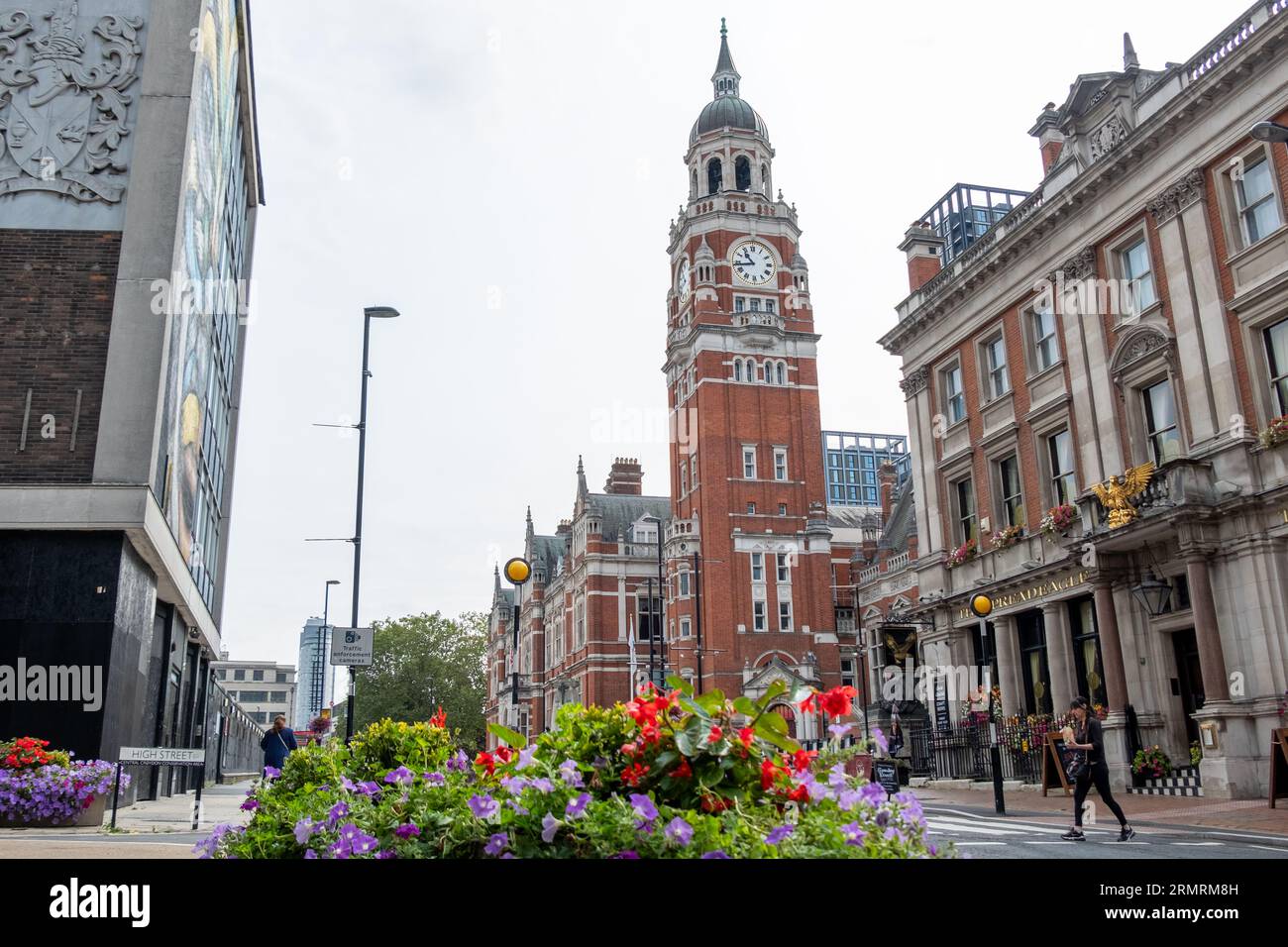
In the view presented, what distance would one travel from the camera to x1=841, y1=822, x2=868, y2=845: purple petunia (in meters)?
2.89

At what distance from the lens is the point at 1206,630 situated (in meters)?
20.9

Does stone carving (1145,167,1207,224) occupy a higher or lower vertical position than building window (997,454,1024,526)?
higher

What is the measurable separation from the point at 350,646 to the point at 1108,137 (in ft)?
73.4

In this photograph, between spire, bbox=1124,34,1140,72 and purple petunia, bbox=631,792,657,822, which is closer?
purple petunia, bbox=631,792,657,822

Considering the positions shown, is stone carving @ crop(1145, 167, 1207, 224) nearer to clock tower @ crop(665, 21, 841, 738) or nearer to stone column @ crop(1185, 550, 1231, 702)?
stone column @ crop(1185, 550, 1231, 702)

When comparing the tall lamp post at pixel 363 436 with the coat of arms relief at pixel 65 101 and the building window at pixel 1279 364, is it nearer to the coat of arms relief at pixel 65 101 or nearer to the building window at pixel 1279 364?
the coat of arms relief at pixel 65 101

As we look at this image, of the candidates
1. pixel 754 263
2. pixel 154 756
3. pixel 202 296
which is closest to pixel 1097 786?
pixel 154 756

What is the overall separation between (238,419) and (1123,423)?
119ft

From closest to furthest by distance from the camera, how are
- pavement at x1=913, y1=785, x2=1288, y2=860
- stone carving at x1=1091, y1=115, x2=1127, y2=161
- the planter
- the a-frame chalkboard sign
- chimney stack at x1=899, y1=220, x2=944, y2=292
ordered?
pavement at x1=913, y1=785, x2=1288, y2=860 < the planter < the a-frame chalkboard sign < stone carving at x1=1091, y1=115, x2=1127, y2=161 < chimney stack at x1=899, y1=220, x2=944, y2=292

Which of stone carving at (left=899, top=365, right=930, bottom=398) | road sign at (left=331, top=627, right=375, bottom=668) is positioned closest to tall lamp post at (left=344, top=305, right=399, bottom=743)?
road sign at (left=331, top=627, right=375, bottom=668)

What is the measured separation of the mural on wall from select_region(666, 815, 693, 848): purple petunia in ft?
73.2
